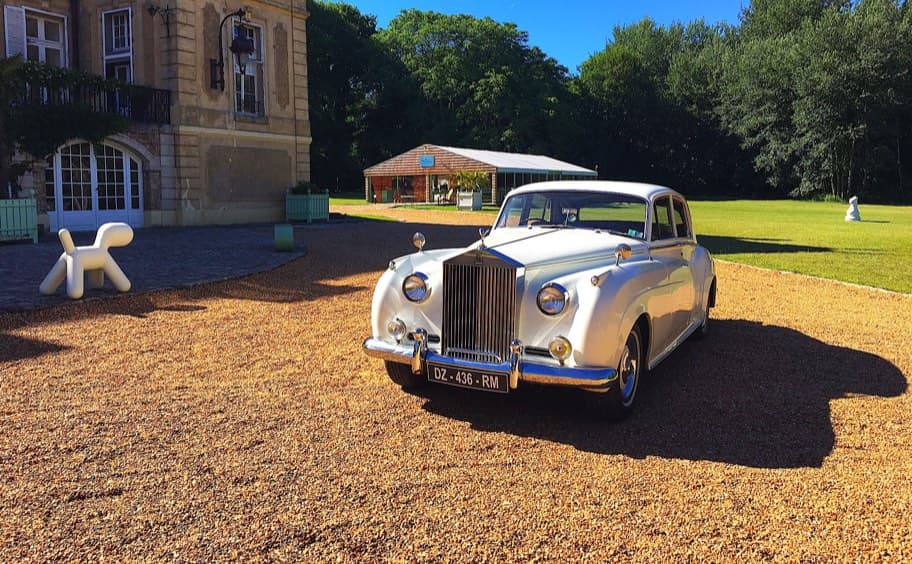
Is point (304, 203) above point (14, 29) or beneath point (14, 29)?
beneath

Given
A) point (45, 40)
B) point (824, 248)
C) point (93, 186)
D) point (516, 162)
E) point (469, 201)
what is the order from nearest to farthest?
point (824, 248) < point (93, 186) < point (45, 40) < point (469, 201) < point (516, 162)

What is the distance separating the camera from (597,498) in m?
3.49

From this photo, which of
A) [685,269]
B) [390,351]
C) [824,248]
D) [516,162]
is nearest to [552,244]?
[390,351]

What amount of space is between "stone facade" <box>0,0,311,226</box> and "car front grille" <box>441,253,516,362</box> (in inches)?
622

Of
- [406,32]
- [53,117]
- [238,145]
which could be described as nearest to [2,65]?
[53,117]

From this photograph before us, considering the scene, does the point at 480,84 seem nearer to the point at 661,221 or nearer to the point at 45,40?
the point at 45,40

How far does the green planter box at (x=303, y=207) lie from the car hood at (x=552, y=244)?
57.2 ft

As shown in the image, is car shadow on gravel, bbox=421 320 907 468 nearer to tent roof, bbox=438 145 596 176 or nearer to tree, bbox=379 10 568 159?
tent roof, bbox=438 145 596 176

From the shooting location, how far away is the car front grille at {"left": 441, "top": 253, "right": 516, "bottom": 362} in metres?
4.49

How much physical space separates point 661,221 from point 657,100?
62.0 metres

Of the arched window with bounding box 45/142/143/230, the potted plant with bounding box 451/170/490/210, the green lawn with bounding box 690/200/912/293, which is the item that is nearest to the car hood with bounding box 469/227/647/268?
the green lawn with bounding box 690/200/912/293

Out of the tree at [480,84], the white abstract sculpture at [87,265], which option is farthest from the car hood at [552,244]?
the tree at [480,84]

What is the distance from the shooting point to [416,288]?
4.82 m

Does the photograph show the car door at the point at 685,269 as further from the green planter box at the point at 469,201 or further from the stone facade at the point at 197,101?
the green planter box at the point at 469,201
